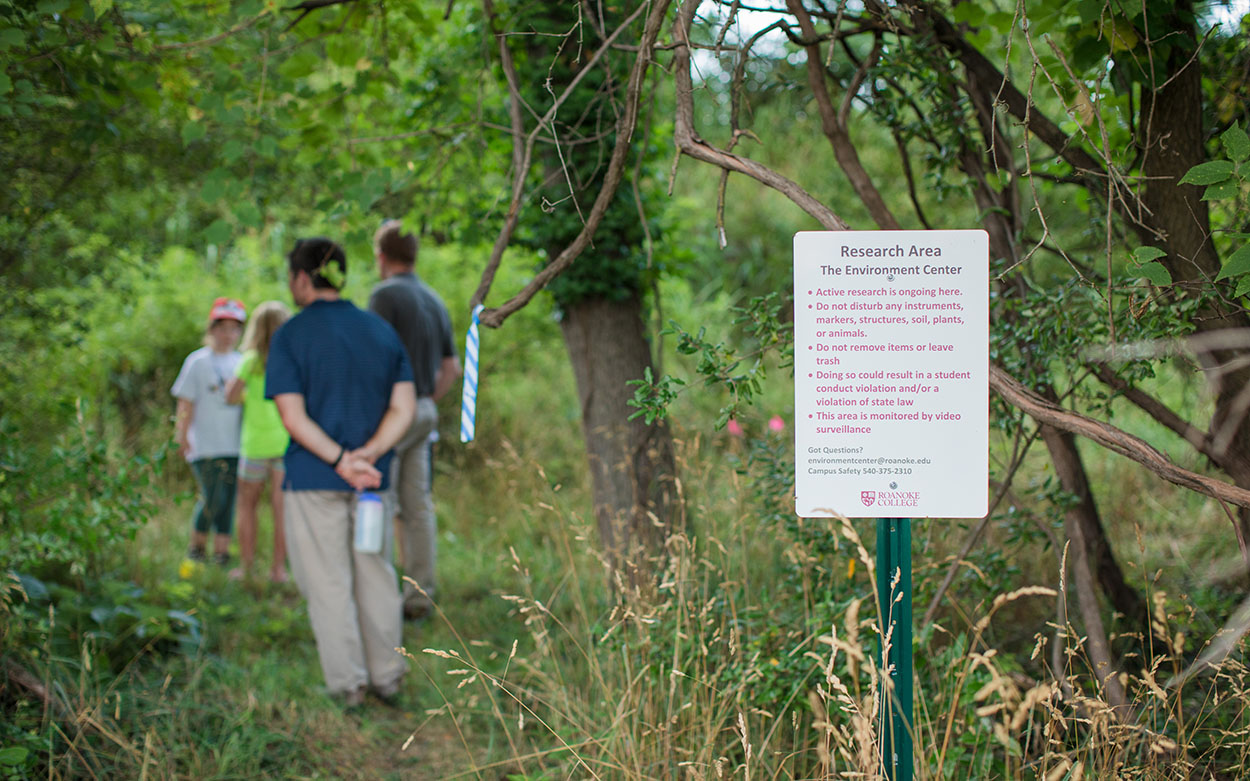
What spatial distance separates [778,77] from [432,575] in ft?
10.2

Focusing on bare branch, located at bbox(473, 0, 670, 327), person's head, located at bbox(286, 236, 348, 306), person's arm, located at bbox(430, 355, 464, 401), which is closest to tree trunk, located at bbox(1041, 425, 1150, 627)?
bare branch, located at bbox(473, 0, 670, 327)

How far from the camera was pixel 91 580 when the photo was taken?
4.39 metres

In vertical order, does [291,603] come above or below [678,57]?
below

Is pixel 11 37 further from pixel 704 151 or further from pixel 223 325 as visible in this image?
pixel 223 325

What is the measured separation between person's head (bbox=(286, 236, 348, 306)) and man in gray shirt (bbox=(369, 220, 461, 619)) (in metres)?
0.93

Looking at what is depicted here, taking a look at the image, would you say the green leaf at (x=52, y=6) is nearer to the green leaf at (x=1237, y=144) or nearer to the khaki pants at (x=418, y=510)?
the khaki pants at (x=418, y=510)

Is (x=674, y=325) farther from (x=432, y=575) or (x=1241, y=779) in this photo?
(x=432, y=575)

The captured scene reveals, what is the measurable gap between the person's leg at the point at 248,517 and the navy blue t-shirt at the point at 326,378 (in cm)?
217

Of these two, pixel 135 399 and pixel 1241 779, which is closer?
pixel 1241 779

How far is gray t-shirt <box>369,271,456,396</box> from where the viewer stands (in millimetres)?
4918

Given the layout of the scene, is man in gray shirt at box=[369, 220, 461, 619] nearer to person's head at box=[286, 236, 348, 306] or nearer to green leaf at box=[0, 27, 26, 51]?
person's head at box=[286, 236, 348, 306]

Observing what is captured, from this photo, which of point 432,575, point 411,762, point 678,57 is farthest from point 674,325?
point 432,575

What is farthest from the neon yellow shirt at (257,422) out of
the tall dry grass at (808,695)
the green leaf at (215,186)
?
the tall dry grass at (808,695)

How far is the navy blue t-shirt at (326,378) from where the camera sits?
3807 millimetres
